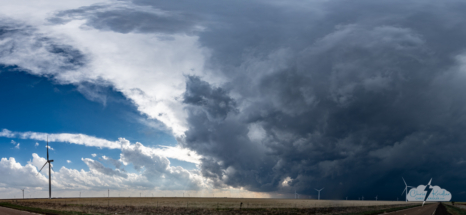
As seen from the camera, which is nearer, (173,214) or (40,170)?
(173,214)

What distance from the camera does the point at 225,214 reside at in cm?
6800

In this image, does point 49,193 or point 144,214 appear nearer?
point 144,214

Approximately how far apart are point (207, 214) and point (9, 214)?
3611cm

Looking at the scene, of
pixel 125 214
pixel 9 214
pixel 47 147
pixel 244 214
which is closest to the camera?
pixel 9 214

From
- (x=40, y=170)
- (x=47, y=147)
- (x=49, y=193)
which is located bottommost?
(x=49, y=193)

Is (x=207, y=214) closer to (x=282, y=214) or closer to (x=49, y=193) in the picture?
(x=282, y=214)

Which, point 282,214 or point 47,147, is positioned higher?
point 47,147

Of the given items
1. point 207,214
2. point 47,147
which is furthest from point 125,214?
point 47,147

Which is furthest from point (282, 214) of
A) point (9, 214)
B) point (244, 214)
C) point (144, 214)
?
point (9, 214)

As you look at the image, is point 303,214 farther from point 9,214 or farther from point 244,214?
point 9,214

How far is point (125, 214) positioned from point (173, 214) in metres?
9.24

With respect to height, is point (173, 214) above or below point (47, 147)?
below

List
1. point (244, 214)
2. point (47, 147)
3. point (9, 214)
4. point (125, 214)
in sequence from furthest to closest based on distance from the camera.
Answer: point (47, 147), point (244, 214), point (125, 214), point (9, 214)

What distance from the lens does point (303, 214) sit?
71812 mm
